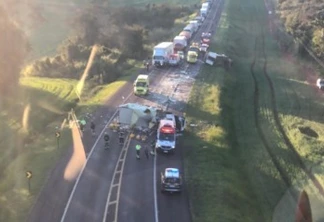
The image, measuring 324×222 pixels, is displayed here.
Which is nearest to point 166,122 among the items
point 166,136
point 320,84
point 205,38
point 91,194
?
point 166,136

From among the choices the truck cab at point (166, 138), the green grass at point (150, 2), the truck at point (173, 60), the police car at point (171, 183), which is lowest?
the green grass at point (150, 2)

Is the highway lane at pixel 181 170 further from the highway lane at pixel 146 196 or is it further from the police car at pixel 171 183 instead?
the police car at pixel 171 183

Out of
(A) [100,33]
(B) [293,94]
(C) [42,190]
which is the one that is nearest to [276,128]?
(B) [293,94]

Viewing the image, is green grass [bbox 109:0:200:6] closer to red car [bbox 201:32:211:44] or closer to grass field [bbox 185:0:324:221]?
red car [bbox 201:32:211:44]

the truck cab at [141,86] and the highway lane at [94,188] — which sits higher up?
the highway lane at [94,188]

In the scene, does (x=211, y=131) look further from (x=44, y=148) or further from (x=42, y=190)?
(x=42, y=190)

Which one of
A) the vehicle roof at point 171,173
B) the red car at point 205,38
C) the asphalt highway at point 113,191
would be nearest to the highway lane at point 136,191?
the asphalt highway at point 113,191

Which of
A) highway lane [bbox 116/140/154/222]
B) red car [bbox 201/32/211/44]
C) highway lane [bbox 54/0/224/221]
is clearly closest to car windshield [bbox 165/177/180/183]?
highway lane [bbox 116/140/154/222]
